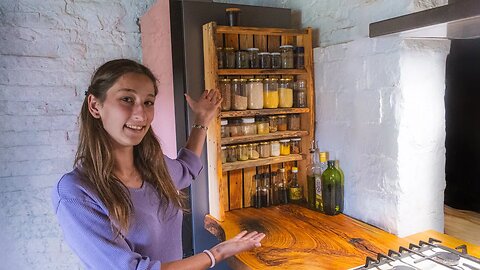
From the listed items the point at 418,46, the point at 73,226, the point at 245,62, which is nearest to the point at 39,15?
the point at 245,62

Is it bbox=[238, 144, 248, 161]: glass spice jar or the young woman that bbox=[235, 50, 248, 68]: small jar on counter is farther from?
the young woman

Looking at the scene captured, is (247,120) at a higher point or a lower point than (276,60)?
lower

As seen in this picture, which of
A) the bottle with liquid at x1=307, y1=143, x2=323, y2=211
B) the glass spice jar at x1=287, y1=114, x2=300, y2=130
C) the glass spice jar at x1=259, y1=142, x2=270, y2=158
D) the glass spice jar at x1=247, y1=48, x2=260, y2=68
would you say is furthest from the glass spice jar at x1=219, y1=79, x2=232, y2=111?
the bottle with liquid at x1=307, y1=143, x2=323, y2=211

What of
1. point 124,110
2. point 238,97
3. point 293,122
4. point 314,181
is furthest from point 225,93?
point 124,110

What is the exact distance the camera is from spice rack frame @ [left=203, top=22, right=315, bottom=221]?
1.71 metres

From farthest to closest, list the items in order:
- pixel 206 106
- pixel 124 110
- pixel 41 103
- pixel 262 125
Result: pixel 41 103 < pixel 262 125 < pixel 206 106 < pixel 124 110

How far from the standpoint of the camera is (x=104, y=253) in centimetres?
98

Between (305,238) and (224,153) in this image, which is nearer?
(305,238)

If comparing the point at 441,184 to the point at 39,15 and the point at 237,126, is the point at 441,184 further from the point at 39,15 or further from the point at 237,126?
the point at 39,15

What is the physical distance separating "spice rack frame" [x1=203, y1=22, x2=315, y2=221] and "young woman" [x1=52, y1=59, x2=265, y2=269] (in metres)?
0.44

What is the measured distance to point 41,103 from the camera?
80.7 inches

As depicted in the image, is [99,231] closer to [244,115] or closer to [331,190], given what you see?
[244,115]

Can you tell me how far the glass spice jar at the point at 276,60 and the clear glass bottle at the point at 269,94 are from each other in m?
0.07

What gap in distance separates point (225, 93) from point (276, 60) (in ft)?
1.02
